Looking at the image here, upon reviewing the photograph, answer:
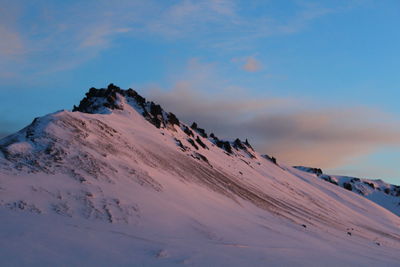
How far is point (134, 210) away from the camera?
31188mm

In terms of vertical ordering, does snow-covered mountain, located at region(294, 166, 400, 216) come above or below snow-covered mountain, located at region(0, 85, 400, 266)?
above

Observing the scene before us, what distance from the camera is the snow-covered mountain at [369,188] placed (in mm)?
153250

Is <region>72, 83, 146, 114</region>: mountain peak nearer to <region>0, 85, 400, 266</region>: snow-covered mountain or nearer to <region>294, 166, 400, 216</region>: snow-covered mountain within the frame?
<region>0, 85, 400, 266</region>: snow-covered mountain

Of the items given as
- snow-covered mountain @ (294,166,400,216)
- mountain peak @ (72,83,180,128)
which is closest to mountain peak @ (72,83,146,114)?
mountain peak @ (72,83,180,128)

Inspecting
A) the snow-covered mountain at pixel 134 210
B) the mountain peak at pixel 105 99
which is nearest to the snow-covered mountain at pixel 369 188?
the mountain peak at pixel 105 99

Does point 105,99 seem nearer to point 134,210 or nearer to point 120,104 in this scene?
point 120,104

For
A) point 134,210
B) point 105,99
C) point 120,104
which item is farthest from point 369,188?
point 134,210

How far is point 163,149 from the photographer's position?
5491cm

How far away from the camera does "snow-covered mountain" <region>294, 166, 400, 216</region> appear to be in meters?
153

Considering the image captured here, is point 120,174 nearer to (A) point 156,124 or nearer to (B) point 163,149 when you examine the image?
(B) point 163,149

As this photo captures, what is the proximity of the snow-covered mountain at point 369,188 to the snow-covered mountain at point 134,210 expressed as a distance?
102163 mm

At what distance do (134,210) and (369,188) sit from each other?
151 m

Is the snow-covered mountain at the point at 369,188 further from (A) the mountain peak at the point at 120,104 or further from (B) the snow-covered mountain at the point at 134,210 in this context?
(B) the snow-covered mountain at the point at 134,210

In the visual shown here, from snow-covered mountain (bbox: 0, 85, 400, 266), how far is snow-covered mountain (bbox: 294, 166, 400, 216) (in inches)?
4022
